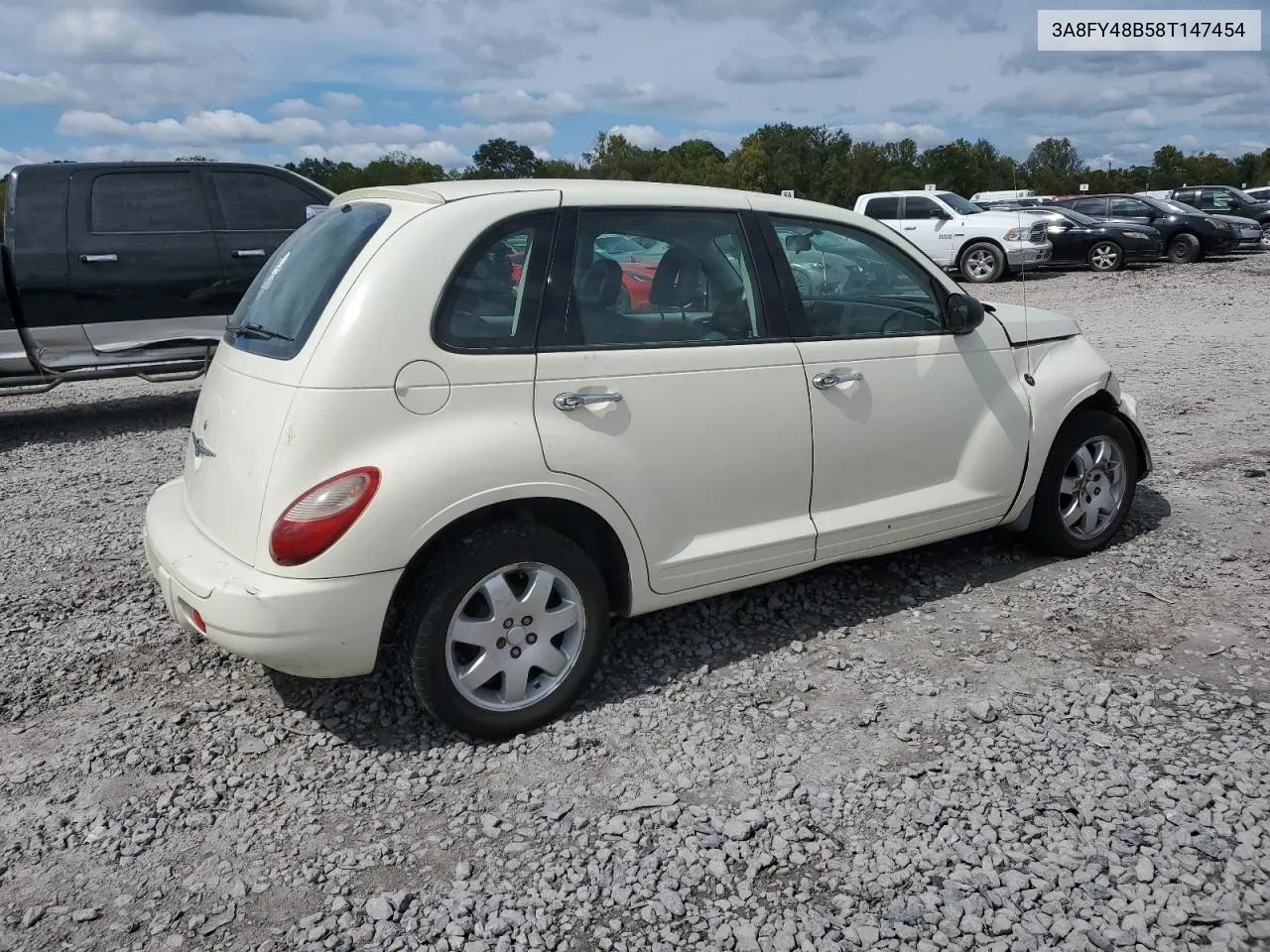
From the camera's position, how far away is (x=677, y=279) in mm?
3924

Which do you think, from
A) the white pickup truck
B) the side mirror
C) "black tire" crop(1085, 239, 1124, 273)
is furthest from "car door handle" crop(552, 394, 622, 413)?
"black tire" crop(1085, 239, 1124, 273)

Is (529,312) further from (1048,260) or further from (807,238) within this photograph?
(1048,260)

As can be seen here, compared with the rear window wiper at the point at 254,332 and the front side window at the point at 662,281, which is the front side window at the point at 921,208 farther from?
the rear window wiper at the point at 254,332

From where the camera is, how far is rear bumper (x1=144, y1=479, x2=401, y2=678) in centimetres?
315

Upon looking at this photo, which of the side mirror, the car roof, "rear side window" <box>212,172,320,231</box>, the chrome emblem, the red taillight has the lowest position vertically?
the red taillight

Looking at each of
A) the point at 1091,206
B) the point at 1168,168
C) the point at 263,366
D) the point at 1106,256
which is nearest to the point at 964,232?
the point at 1106,256

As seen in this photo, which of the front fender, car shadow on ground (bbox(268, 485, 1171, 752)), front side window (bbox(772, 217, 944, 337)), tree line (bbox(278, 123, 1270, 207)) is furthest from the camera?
tree line (bbox(278, 123, 1270, 207))

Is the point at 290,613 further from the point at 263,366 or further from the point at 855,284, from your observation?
the point at 855,284

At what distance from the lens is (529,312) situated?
3514 mm

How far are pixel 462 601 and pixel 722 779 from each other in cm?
100

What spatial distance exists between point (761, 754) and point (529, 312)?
5.42 ft

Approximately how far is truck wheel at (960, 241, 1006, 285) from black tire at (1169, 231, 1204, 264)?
203 inches

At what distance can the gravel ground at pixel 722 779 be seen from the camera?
2.75 metres

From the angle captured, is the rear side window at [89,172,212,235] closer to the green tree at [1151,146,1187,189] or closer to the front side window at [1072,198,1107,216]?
the front side window at [1072,198,1107,216]
